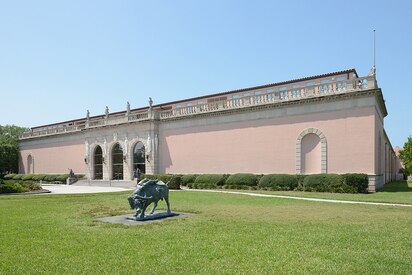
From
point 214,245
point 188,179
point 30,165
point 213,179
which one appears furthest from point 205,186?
point 30,165

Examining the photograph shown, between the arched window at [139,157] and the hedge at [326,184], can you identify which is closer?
the hedge at [326,184]

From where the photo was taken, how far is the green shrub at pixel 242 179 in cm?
2809

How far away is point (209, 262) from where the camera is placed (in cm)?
659

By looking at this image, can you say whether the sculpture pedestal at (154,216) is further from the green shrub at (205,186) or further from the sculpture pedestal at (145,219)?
the green shrub at (205,186)

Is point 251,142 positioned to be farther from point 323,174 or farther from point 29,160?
point 29,160

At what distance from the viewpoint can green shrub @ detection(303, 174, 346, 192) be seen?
930 inches

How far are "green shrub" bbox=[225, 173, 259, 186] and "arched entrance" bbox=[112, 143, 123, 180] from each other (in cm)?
1787

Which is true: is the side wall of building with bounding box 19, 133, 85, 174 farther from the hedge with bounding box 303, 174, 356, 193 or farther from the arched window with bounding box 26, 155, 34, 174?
the hedge with bounding box 303, 174, 356, 193

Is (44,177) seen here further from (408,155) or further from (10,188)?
(408,155)

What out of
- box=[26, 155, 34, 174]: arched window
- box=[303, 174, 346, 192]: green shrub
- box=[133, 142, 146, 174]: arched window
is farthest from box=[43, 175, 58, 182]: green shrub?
box=[303, 174, 346, 192]: green shrub

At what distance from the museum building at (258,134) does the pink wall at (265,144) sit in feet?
0.23

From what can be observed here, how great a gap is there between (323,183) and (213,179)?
32.3 feet

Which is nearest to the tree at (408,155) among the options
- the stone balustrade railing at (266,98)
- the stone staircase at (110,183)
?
the stone balustrade railing at (266,98)

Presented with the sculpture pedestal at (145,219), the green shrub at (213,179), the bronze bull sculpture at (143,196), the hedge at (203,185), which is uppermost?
the bronze bull sculpture at (143,196)
